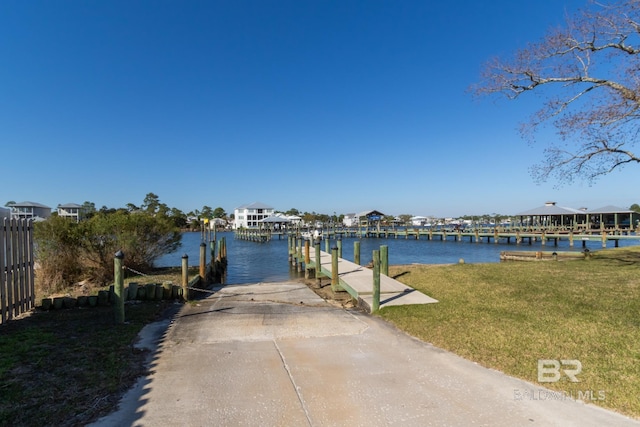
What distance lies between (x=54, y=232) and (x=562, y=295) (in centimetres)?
1513

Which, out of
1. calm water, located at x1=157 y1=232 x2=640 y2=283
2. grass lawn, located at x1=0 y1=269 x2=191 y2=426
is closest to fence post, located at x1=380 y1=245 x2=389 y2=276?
grass lawn, located at x1=0 y1=269 x2=191 y2=426

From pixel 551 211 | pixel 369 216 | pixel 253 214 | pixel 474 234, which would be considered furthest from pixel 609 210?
pixel 253 214

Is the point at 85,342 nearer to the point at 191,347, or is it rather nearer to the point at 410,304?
the point at 191,347

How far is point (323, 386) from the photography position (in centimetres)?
411

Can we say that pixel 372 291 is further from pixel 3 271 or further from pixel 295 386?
pixel 3 271

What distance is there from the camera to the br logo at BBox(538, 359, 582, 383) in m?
4.12

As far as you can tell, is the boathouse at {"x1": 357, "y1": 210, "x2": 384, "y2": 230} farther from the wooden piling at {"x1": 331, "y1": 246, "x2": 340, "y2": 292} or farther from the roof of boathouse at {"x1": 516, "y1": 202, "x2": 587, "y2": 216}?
the wooden piling at {"x1": 331, "y1": 246, "x2": 340, "y2": 292}

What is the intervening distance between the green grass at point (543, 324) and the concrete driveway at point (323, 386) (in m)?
0.39

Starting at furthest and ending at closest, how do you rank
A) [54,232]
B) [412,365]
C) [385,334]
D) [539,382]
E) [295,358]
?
[54,232] < [385,334] < [295,358] < [412,365] < [539,382]

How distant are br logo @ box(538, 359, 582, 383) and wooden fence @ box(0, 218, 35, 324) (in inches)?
333

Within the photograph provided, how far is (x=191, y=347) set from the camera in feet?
18.2

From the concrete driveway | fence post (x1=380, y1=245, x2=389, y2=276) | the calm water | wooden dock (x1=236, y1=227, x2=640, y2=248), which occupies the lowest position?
the calm water

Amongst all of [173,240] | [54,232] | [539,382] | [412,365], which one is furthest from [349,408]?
[173,240]

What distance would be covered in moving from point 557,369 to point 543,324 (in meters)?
2.02
